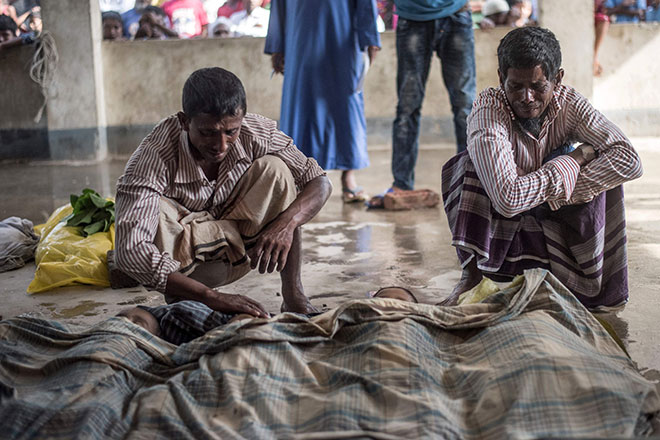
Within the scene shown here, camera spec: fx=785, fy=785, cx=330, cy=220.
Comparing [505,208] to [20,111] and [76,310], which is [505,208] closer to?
[76,310]

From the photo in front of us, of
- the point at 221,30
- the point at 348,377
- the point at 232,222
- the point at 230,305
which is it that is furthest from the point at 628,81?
the point at 348,377

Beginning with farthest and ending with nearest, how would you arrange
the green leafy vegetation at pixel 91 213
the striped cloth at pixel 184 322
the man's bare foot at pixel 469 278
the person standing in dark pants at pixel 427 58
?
the person standing in dark pants at pixel 427 58, the green leafy vegetation at pixel 91 213, the man's bare foot at pixel 469 278, the striped cloth at pixel 184 322

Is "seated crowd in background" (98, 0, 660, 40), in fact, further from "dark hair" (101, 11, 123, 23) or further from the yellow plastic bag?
the yellow plastic bag

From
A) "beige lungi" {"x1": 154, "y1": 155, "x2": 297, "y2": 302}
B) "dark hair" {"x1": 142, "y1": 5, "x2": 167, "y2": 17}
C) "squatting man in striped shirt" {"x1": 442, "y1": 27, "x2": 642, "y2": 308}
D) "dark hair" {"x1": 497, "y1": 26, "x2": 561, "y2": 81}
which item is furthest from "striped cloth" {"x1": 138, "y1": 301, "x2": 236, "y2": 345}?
"dark hair" {"x1": 142, "y1": 5, "x2": 167, "y2": 17}

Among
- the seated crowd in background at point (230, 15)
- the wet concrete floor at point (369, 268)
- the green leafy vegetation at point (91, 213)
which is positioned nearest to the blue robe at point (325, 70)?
the wet concrete floor at point (369, 268)

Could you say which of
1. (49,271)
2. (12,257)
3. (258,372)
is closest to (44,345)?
(258,372)

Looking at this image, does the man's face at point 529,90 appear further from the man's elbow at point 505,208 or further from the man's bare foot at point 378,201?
the man's bare foot at point 378,201

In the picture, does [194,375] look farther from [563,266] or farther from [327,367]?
[563,266]

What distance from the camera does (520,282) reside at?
7.97ft

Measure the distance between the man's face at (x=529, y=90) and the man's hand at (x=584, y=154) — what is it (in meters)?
0.20

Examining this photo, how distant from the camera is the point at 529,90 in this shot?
9.09 feet

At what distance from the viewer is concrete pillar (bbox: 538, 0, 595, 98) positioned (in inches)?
294

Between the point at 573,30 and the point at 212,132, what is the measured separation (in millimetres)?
5837

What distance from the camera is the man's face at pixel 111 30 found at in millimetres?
7957
